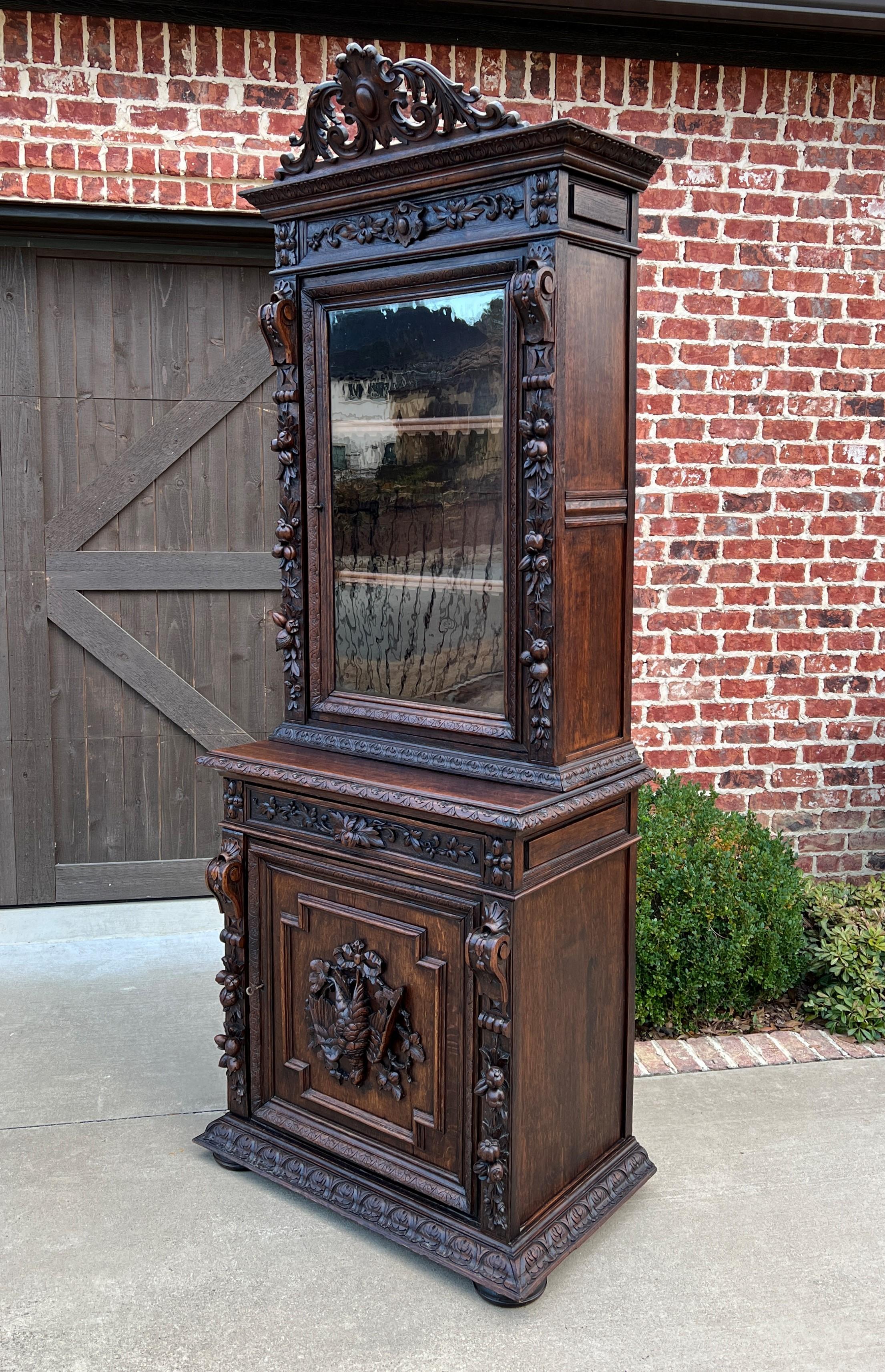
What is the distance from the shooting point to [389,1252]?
2.61 metres

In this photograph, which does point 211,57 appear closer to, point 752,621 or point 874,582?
point 752,621

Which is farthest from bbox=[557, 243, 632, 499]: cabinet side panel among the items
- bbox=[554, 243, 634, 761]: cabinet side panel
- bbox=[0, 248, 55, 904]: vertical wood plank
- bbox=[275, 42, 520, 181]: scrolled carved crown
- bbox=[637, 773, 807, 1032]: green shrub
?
bbox=[0, 248, 55, 904]: vertical wood plank

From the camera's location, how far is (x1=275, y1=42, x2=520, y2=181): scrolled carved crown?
7.77 feet

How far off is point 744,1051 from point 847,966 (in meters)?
0.49

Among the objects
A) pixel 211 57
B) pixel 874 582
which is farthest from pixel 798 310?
→ pixel 211 57

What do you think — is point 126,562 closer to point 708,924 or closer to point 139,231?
point 139,231

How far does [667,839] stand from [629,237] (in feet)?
6.58

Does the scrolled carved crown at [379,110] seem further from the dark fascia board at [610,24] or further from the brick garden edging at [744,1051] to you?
the brick garden edging at [744,1051]

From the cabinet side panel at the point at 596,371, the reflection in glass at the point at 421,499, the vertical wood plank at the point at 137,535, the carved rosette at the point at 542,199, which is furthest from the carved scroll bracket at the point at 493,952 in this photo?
the vertical wood plank at the point at 137,535

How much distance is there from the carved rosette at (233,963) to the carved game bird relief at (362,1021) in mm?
268

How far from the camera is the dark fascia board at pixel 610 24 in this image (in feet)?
12.9

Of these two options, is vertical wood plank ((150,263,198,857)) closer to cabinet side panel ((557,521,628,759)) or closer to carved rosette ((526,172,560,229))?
cabinet side panel ((557,521,628,759))

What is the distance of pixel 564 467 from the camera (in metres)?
2.38

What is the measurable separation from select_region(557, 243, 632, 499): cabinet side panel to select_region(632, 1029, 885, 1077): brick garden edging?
6.20 feet
